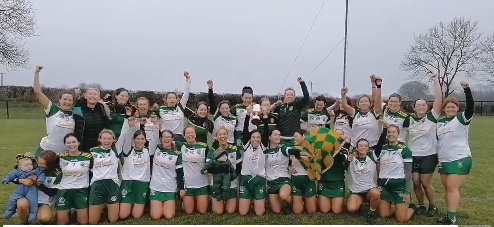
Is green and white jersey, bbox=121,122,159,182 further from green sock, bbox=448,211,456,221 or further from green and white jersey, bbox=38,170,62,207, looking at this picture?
green sock, bbox=448,211,456,221

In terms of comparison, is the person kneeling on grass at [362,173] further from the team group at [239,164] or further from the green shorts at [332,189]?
the green shorts at [332,189]

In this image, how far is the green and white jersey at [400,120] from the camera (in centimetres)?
541

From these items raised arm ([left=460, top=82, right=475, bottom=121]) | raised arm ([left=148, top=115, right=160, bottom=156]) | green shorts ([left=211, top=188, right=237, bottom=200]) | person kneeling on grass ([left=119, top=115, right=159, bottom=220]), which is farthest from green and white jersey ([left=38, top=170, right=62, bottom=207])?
raised arm ([left=460, top=82, right=475, bottom=121])

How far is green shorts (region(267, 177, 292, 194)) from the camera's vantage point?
527 centimetres

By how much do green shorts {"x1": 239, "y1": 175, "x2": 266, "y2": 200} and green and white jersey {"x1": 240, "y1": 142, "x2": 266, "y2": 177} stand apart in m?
0.06

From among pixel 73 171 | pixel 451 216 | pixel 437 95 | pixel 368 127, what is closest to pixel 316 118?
pixel 368 127

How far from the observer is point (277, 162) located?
532 cm

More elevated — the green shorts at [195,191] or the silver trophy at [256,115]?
the silver trophy at [256,115]

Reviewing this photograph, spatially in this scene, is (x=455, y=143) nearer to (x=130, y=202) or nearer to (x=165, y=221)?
(x=165, y=221)

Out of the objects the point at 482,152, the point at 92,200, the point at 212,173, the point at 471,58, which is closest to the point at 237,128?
the point at 212,173

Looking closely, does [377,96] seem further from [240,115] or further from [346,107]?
[240,115]

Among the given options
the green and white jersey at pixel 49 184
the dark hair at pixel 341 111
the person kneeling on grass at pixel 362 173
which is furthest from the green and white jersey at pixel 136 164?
the dark hair at pixel 341 111

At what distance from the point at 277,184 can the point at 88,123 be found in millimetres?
2408

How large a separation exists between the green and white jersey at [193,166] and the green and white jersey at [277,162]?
79 cm
